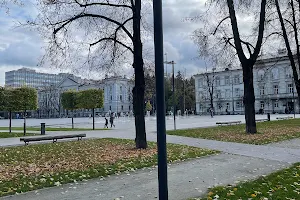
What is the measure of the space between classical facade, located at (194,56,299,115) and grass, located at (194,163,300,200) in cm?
6981

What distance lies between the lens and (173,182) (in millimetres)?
7055

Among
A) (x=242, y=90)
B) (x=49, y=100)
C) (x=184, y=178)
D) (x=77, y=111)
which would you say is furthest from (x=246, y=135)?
(x=49, y=100)

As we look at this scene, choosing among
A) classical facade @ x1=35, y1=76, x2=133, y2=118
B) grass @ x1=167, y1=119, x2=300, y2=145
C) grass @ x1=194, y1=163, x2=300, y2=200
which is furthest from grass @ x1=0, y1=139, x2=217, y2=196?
classical facade @ x1=35, y1=76, x2=133, y2=118

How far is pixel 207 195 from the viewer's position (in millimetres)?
5852

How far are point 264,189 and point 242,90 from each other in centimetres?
9026

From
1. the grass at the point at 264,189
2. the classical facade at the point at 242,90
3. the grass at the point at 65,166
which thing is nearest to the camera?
the grass at the point at 264,189

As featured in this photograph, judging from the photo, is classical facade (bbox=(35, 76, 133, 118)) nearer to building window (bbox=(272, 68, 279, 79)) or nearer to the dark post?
building window (bbox=(272, 68, 279, 79))

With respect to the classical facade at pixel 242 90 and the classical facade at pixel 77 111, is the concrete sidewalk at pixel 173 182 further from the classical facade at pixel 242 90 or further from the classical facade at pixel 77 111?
the classical facade at pixel 77 111

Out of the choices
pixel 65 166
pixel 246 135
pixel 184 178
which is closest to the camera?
pixel 184 178

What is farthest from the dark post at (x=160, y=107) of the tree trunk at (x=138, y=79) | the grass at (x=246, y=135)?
the grass at (x=246, y=135)

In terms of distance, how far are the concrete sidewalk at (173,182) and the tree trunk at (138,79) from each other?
3.61 m

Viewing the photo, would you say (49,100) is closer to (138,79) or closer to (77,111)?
(77,111)

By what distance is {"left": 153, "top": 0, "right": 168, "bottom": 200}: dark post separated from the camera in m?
3.34

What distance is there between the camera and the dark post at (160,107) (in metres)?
3.34
